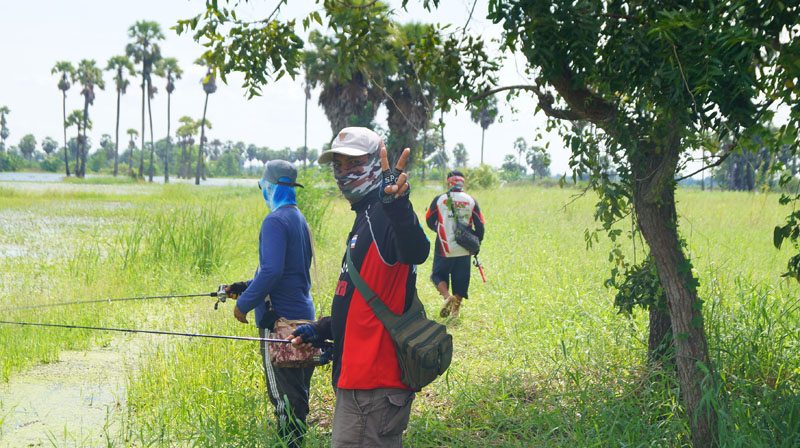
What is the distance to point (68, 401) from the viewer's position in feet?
15.8

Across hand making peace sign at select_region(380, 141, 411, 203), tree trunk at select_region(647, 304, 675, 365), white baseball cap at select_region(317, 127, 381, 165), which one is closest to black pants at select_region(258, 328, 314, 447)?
white baseball cap at select_region(317, 127, 381, 165)

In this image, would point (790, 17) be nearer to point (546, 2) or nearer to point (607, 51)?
point (607, 51)

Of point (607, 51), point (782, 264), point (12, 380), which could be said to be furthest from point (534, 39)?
point (782, 264)

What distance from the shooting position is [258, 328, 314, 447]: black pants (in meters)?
3.34

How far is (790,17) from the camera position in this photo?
88.2 inches

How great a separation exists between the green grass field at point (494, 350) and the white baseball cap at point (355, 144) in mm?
1872

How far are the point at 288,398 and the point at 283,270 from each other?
2.42 feet

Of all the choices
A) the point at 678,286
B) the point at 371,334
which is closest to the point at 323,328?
the point at 371,334

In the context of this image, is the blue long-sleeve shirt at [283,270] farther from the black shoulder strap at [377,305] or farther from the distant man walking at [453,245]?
the distant man walking at [453,245]

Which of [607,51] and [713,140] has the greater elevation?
[607,51]

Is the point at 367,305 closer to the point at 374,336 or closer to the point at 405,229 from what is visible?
the point at 374,336

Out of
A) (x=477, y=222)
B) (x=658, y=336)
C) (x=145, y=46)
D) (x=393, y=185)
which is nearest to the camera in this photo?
(x=393, y=185)

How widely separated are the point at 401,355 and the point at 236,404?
2.18 metres

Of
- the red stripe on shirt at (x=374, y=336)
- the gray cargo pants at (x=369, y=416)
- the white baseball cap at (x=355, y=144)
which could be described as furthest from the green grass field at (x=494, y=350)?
the white baseball cap at (x=355, y=144)
